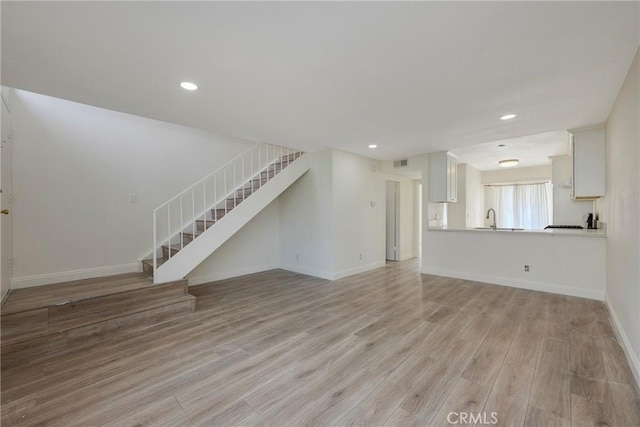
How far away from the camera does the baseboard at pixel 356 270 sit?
497 centimetres

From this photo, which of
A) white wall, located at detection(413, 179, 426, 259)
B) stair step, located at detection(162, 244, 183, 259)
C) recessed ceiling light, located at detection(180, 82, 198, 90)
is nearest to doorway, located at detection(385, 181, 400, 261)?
white wall, located at detection(413, 179, 426, 259)

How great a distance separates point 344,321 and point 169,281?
228 centimetres

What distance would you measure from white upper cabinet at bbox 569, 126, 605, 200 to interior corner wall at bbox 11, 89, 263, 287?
6.06 metres

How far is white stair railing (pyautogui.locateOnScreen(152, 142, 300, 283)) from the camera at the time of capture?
421 centimetres

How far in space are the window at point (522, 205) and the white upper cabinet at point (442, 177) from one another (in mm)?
3837

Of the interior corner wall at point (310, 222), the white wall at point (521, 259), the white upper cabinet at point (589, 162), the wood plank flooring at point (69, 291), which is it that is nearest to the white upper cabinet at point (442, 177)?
the white wall at point (521, 259)

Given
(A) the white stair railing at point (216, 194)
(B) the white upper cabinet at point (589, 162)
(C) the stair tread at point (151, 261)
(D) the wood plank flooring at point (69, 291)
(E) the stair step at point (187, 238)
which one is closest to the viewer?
(D) the wood plank flooring at point (69, 291)

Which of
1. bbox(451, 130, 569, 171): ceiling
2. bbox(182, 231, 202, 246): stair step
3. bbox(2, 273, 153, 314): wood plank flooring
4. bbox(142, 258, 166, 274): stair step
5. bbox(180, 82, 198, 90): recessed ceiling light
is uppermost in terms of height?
bbox(451, 130, 569, 171): ceiling

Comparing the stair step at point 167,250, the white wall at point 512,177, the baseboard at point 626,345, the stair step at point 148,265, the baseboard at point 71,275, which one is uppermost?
the white wall at point 512,177

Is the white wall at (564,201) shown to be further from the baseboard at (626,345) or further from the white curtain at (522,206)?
the baseboard at (626,345)

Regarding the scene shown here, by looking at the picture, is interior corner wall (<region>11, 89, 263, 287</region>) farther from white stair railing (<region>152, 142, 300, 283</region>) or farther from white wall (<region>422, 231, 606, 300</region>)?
white wall (<region>422, 231, 606, 300</region>)

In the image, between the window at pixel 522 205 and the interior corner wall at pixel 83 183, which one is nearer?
the interior corner wall at pixel 83 183

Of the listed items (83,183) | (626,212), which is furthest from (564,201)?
(83,183)

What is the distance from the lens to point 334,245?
493 cm
